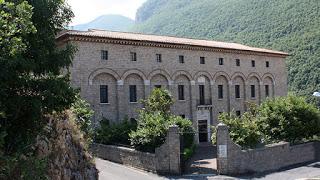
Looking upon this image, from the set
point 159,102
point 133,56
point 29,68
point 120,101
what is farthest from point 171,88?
point 29,68

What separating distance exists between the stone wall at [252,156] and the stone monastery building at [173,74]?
10606 millimetres

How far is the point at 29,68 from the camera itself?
8953mm

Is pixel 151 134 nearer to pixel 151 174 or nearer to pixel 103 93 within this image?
pixel 151 174

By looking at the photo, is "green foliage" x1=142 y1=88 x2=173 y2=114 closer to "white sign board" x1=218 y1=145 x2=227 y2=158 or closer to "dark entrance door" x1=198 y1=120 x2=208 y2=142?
"white sign board" x1=218 y1=145 x2=227 y2=158

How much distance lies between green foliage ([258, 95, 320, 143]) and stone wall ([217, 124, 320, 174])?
991 mm

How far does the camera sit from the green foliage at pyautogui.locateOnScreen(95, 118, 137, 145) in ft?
86.3

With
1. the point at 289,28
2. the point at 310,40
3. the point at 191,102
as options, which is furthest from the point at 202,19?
the point at 191,102

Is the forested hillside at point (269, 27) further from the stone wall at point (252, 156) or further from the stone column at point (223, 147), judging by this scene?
the stone column at point (223, 147)

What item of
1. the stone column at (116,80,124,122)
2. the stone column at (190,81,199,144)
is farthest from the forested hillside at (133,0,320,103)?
the stone column at (116,80,124,122)

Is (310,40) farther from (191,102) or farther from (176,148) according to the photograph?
(176,148)

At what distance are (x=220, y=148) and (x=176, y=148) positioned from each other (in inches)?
96.1

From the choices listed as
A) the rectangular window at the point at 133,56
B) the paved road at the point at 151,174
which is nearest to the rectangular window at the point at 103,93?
the rectangular window at the point at 133,56

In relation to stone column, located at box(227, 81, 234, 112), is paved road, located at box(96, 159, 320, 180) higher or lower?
lower

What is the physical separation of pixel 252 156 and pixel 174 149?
4728 mm
